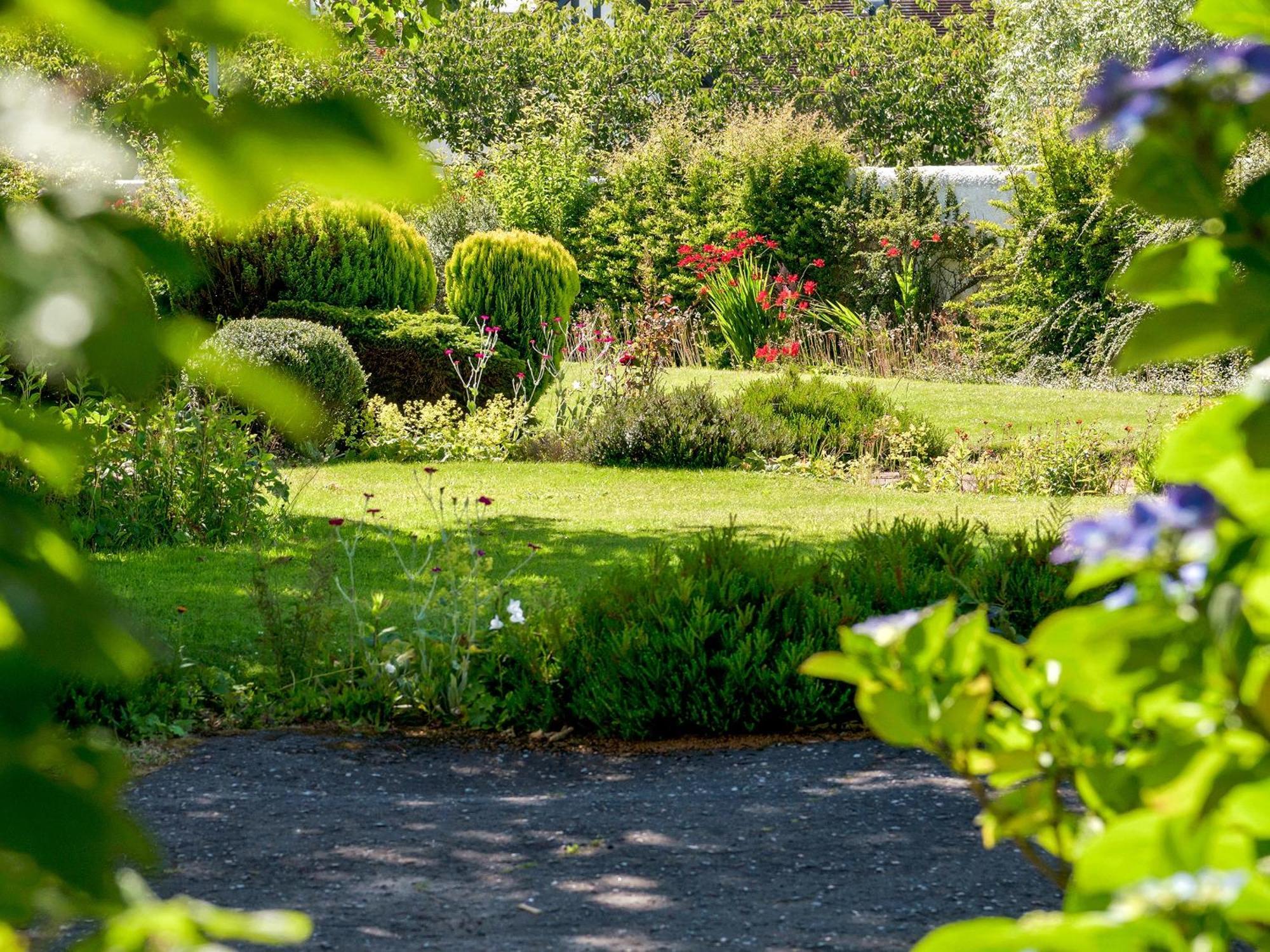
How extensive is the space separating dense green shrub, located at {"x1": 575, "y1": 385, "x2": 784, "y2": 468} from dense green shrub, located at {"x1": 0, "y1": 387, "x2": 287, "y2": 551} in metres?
3.42

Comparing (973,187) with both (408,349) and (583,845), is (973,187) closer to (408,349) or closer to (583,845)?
(408,349)

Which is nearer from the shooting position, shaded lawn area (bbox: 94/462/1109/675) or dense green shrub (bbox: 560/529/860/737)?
dense green shrub (bbox: 560/529/860/737)

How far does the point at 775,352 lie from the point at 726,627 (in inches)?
366

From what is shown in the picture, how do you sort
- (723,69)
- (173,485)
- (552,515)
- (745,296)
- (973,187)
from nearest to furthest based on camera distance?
(173,485) → (552,515) → (745,296) → (973,187) → (723,69)

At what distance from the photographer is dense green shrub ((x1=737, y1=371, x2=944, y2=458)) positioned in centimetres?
1068

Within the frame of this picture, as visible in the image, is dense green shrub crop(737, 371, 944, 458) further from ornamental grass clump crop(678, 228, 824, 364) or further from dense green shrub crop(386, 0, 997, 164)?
dense green shrub crop(386, 0, 997, 164)

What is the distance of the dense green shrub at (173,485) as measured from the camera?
7.52 m

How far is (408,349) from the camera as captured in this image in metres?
11.7

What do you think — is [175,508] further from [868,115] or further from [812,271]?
[868,115]

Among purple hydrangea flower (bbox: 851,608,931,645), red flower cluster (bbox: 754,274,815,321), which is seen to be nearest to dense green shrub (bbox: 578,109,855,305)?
red flower cluster (bbox: 754,274,815,321)

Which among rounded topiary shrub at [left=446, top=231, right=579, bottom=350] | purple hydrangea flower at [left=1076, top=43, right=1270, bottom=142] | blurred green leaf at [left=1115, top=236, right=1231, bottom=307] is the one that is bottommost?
rounded topiary shrub at [left=446, top=231, right=579, bottom=350]

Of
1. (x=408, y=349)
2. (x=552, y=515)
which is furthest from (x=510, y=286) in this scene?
(x=552, y=515)

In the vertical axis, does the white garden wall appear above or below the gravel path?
above

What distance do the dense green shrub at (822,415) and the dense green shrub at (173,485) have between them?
4.32 metres
